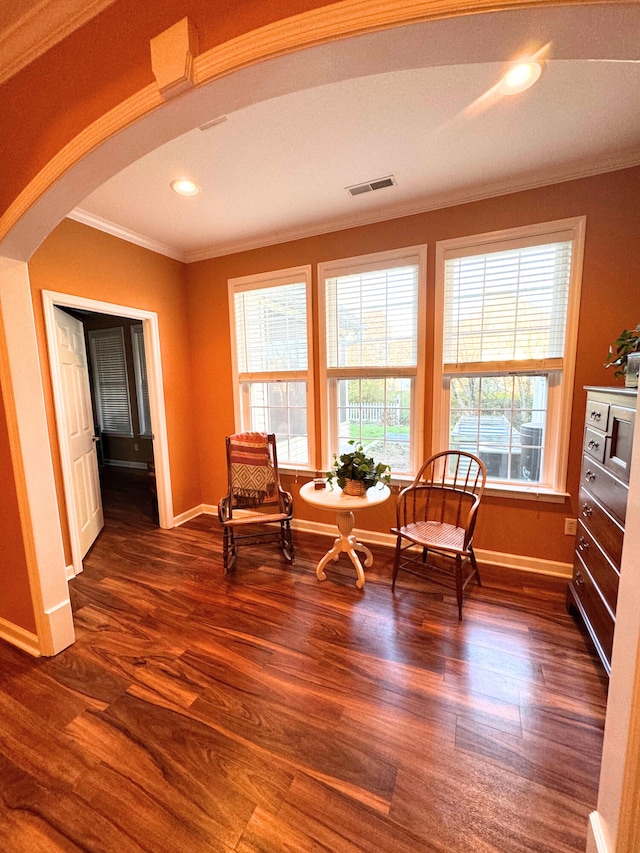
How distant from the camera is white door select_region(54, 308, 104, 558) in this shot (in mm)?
2553

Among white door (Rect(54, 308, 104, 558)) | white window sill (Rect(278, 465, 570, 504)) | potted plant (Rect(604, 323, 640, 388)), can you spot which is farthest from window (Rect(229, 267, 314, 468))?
potted plant (Rect(604, 323, 640, 388))

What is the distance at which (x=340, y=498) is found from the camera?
7.38ft

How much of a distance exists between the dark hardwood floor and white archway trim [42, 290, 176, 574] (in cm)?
88

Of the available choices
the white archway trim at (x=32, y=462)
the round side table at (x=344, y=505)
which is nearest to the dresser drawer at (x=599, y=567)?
the round side table at (x=344, y=505)

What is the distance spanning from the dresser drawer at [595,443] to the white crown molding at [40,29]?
8.19 feet

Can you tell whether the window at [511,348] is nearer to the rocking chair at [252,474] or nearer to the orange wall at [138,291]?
the rocking chair at [252,474]

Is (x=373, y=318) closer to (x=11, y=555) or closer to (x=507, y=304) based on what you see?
(x=507, y=304)

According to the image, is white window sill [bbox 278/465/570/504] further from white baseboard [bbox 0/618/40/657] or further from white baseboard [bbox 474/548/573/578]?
white baseboard [bbox 0/618/40/657]

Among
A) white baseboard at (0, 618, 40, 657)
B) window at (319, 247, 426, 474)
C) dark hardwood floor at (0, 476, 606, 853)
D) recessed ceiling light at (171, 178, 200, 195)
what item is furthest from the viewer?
window at (319, 247, 426, 474)

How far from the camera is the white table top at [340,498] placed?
2.14 metres

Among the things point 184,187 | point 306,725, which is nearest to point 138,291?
point 184,187

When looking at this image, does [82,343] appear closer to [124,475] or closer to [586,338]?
[124,475]

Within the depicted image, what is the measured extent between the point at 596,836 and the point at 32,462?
→ 2.47 metres

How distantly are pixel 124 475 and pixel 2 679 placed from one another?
12.8 feet
